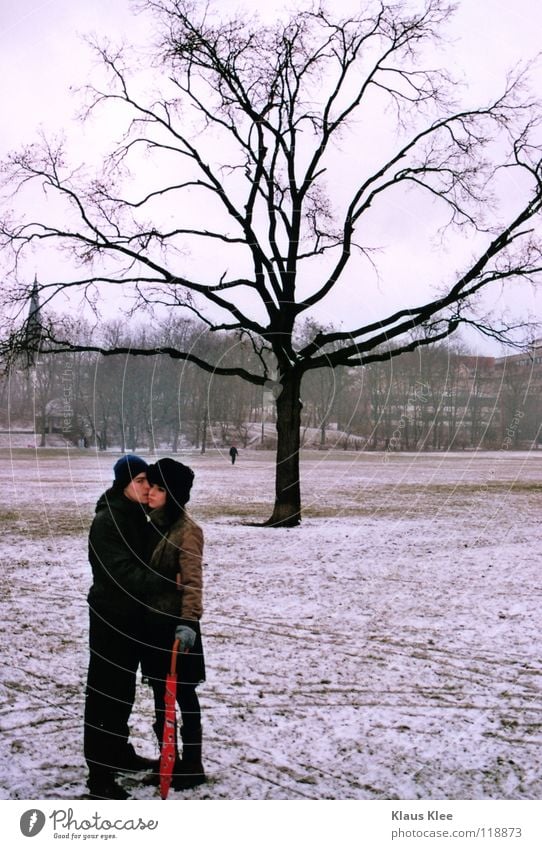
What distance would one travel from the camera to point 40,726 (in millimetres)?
3414

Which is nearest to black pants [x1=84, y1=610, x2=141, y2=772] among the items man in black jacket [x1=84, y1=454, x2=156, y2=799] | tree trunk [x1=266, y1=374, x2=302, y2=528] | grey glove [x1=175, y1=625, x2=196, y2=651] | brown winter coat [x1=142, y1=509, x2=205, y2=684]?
man in black jacket [x1=84, y1=454, x2=156, y2=799]

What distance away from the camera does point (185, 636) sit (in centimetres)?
265

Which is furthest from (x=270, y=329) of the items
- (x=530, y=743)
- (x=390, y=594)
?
(x=530, y=743)

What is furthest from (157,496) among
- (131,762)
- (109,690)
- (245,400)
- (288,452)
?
(288,452)

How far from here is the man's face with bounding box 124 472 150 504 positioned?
109 inches

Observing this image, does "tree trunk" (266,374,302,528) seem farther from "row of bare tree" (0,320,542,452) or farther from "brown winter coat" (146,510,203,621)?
"brown winter coat" (146,510,203,621)

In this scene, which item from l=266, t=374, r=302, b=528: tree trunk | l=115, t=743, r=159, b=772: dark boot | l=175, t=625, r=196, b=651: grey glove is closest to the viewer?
l=175, t=625, r=196, b=651: grey glove

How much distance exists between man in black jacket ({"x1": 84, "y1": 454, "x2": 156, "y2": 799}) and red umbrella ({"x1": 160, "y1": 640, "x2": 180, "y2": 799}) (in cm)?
17

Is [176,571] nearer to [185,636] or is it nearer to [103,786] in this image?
[185,636]

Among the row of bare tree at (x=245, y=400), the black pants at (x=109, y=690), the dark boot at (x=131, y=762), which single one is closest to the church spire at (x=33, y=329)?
the row of bare tree at (x=245, y=400)

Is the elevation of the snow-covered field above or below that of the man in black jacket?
below

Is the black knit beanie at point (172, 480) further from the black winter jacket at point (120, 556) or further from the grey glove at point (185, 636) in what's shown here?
the grey glove at point (185, 636)

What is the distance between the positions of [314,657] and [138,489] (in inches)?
88.4

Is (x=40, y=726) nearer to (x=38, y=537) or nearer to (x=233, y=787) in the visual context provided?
(x=233, y=787)
